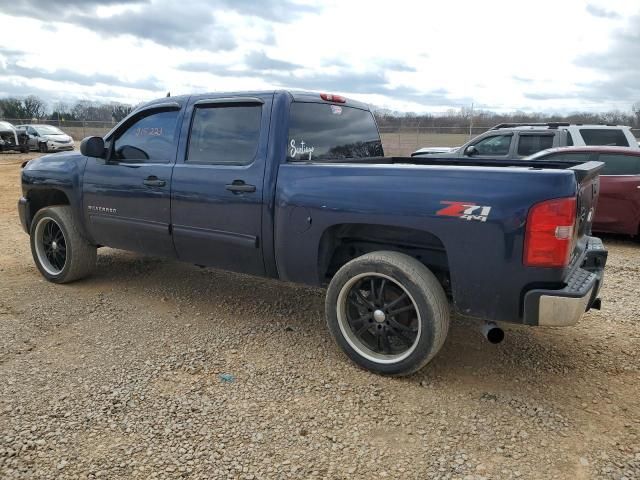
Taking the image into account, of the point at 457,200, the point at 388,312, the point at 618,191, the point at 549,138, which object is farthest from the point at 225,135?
the point at 549,138

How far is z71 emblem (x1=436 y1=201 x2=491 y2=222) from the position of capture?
2.97 m

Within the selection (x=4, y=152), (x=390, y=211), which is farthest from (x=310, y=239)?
(x=4, y=152)

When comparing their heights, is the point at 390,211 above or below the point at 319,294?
above

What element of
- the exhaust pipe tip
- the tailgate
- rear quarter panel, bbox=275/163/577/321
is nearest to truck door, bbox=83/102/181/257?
rear quarter panel, bbox=275/163/577/321

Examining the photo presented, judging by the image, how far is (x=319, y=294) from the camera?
5.14m

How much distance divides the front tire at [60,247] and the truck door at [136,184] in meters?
0.28

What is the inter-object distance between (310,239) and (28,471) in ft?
6.77

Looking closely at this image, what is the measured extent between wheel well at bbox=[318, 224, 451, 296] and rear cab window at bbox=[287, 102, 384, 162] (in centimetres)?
71

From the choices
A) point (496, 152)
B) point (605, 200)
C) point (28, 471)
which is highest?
point (496, 152)

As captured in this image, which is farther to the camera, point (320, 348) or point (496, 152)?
point (496, 152)

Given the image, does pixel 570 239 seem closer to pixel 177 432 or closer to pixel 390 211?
pixel 390 211

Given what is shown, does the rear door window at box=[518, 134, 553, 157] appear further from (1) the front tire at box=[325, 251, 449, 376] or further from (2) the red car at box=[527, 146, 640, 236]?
(1) the front tire at box=[325, 251, 449, 376]

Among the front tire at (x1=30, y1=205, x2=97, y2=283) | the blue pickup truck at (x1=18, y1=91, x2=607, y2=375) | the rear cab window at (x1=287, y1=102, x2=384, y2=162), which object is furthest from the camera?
the front tire at (x1=30, y1=205, x2=97, y2=283)

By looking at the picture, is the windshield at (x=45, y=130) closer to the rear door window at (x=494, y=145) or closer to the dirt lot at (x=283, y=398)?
the rear door window at (x=494, y=145)
